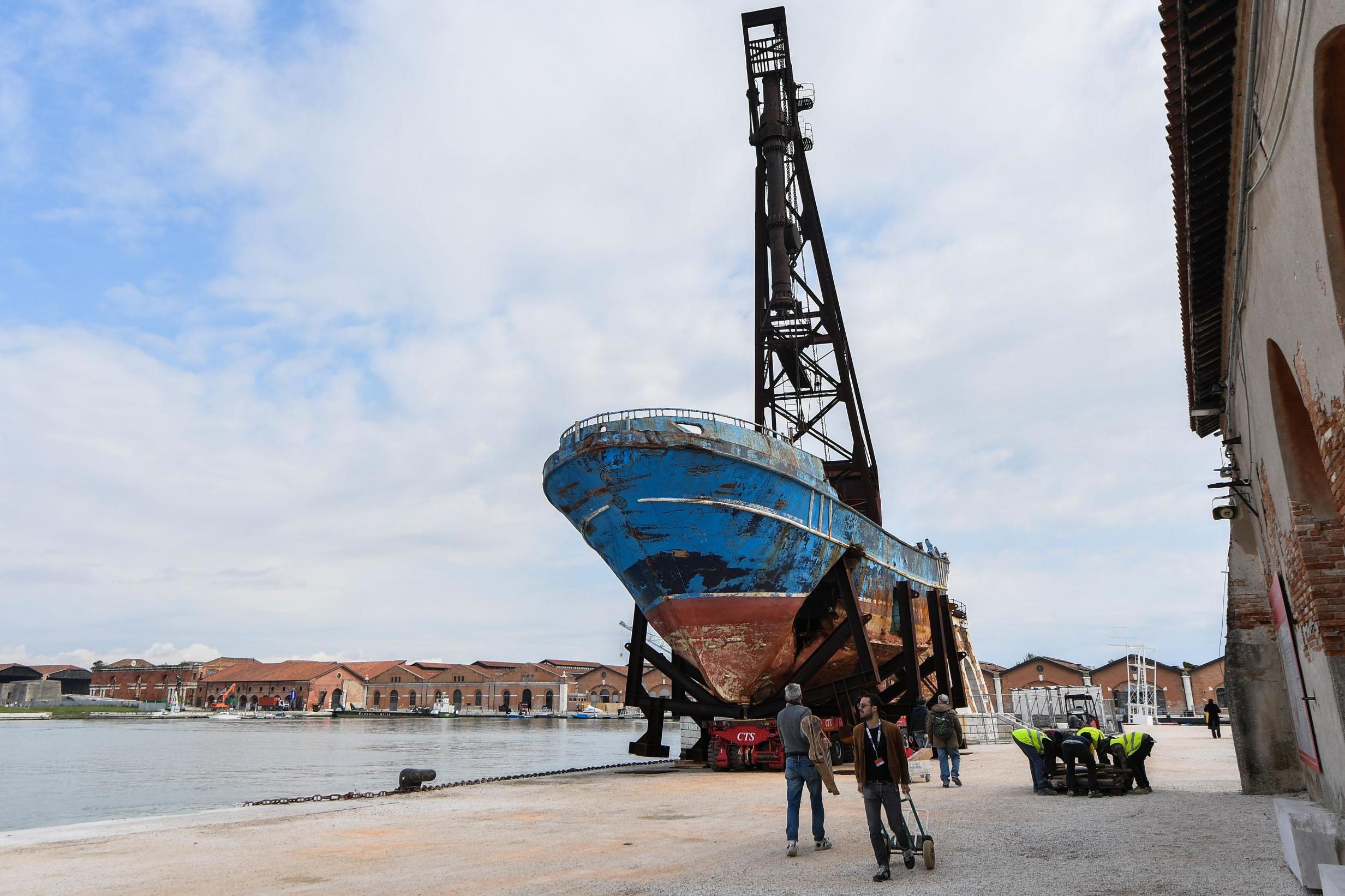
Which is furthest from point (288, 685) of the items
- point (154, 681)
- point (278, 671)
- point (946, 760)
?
A: point (946, 760)

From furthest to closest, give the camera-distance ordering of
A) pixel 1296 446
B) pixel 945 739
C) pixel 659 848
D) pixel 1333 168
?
pixel 945 739 < pixel 659 848 < pixel 1296 446 < pixel 1333 168

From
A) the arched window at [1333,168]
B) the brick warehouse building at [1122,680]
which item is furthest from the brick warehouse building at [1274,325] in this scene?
the brick warehouse building at [1122,680]

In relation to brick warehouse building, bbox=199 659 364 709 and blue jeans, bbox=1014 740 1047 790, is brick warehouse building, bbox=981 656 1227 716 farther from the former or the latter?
brick warehouse building, bbox=199 659 364 709

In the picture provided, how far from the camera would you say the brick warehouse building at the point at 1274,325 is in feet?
12.7

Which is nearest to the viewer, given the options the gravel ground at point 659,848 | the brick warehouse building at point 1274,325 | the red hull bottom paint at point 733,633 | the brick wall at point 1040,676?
the brick warehouse building at point 1274,325

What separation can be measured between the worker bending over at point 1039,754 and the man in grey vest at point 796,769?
4728mm

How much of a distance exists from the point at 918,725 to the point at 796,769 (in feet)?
40.6

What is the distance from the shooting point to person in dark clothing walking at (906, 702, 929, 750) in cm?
1703

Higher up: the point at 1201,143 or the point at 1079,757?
the point at 1201,143

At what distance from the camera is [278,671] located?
315ft

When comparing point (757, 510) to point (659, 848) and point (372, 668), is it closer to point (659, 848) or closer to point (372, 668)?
point (659, 848)

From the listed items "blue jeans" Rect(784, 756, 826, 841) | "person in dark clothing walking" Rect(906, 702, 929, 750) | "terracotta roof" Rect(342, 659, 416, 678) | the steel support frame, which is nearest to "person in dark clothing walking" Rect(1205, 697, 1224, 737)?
the steel support frame

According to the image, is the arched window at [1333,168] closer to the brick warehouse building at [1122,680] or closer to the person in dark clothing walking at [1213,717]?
the person in dark clothing walking at [1213,717]

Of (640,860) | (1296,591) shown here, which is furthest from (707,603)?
(1296,591)
